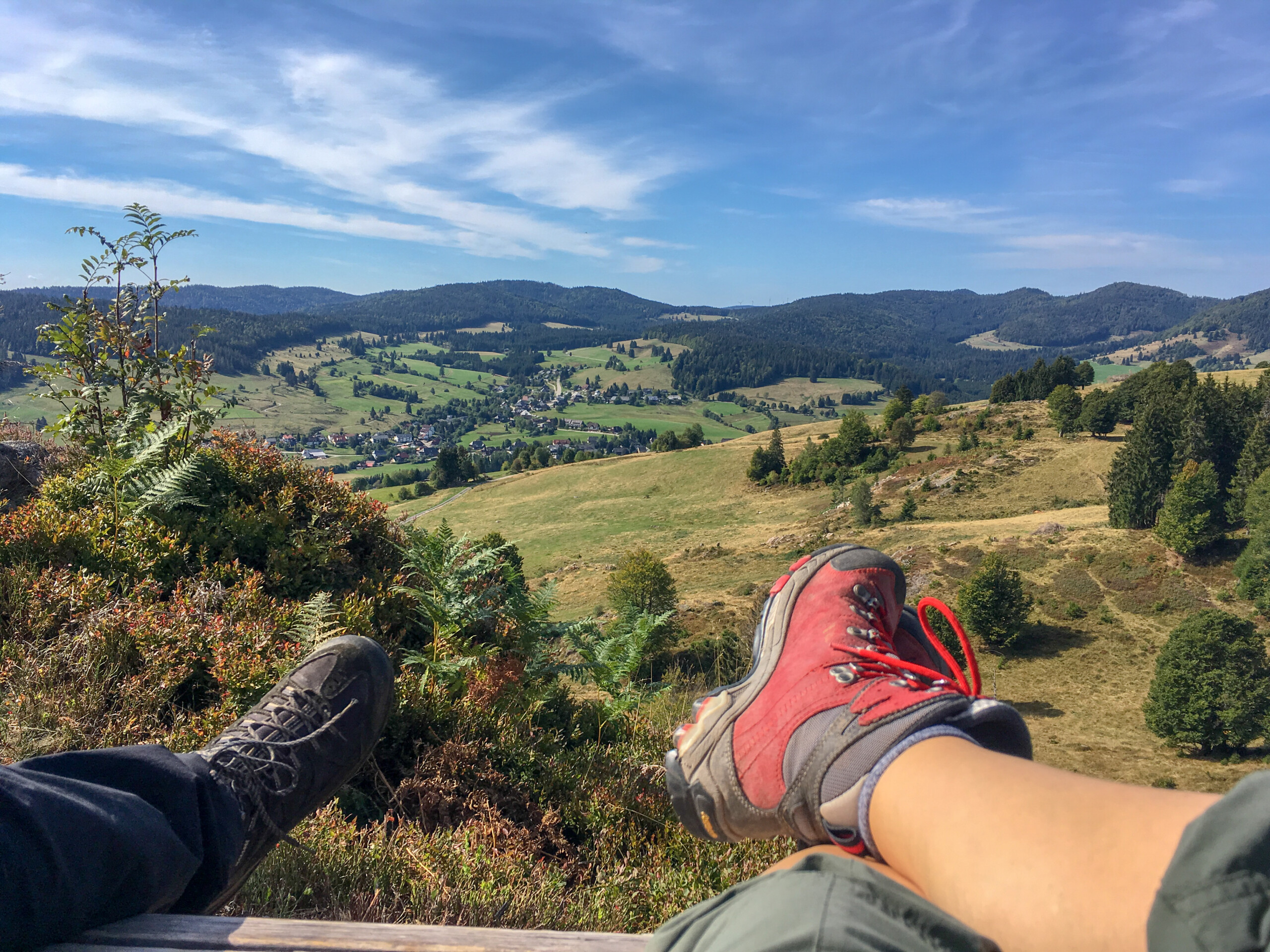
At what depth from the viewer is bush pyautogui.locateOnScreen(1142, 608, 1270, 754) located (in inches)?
998

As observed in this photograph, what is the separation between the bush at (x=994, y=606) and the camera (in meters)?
30.8

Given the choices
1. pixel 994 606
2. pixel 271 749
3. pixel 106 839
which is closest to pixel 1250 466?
pixel 994 606

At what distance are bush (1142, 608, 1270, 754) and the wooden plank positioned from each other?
3342 centimetres

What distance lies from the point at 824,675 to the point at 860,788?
1.83ft

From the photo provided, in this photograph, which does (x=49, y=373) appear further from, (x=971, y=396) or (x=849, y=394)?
(x=971, y=396)

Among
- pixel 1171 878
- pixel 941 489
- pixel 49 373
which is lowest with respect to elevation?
pixel 941 489

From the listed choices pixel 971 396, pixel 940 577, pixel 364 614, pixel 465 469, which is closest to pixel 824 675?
pixel 364 614

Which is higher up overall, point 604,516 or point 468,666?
point 468,666

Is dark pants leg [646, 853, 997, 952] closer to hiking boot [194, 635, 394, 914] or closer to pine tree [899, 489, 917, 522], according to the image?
hiking boot [194, 635, 394, 914]

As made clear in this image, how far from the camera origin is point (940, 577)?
1448 inches

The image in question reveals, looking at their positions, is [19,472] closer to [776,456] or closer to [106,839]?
[106,839]

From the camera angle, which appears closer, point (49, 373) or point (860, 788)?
point (860, 788)

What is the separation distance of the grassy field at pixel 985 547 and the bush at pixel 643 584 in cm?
156

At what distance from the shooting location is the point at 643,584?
1332 inches
